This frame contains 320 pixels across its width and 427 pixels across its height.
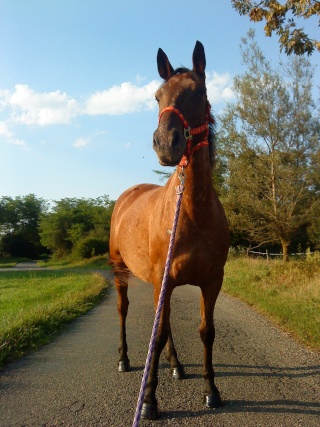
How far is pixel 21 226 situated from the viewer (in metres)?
62.8

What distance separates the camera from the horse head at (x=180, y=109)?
9.04 ft

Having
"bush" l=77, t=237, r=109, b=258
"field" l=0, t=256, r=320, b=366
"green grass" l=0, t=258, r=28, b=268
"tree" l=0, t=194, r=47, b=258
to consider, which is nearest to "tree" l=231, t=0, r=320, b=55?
"field" l=0, t=256, r=320, b=366

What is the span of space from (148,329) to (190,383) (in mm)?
2441

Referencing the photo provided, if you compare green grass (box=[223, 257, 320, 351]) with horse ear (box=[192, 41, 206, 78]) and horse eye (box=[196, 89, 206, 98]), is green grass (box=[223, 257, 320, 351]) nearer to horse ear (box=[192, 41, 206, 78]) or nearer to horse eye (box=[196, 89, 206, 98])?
horse eye (box=[196, 89, 206, 98])

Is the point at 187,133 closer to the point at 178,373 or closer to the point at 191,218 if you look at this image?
the point at 191,218

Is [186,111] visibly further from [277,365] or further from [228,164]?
[228,164]

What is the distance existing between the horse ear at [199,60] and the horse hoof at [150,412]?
2.86 m

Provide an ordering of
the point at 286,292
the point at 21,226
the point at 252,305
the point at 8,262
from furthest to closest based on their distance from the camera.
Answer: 1. the point at 21,226
2. the point at 8,262
3. the point at 286,292
4. the point at 252,305

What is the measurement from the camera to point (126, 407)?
329 centimetres

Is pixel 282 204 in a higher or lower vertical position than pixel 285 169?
lower

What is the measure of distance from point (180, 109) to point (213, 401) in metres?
2.45

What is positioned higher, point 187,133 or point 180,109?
point 180,109

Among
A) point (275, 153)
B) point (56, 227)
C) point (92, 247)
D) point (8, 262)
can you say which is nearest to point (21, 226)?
point (8, 262)

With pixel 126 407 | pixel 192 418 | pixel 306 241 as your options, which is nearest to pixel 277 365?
pixel 192 418
